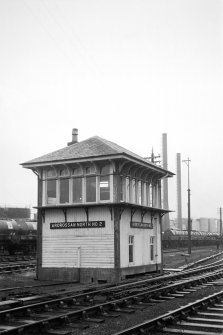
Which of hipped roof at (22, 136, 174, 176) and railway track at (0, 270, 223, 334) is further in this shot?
hipped roof at (22, 136, 174, 176)

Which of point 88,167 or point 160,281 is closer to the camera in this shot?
point 160,281

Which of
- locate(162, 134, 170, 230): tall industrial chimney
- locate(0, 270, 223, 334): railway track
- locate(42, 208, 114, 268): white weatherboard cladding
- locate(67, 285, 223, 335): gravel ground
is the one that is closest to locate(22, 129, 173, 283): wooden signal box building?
locate(42, 208, 114, 268): white weatherboard cladding

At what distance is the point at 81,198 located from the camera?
19.7m

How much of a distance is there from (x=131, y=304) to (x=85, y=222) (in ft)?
23.5

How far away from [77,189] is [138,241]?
400cm

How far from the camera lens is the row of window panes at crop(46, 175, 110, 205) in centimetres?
1927

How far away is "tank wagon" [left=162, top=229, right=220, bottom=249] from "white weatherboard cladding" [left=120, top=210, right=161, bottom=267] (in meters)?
31.5

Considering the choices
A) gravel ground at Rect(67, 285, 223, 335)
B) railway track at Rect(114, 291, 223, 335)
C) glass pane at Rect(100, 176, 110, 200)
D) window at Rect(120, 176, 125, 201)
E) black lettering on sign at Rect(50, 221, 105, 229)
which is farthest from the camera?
window at Rect(120, 176, 125, 201)

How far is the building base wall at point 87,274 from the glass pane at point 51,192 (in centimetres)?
324

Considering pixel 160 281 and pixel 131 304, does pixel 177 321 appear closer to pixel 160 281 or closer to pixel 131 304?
pixel 131 304

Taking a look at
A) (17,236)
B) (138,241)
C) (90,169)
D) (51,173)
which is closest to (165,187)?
(17,236)

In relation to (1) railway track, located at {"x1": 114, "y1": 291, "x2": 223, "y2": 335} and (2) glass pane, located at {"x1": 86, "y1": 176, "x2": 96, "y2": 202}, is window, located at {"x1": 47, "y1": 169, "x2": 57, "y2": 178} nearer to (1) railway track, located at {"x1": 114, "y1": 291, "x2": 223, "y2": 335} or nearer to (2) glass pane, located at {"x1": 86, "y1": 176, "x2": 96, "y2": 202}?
(2) glass pane, located at {"x1": 86, "y1": 176, "x2": 96, "y2": 202}

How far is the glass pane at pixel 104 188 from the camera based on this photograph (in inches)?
755

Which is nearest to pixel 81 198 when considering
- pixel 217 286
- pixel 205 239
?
pixel 217 286
